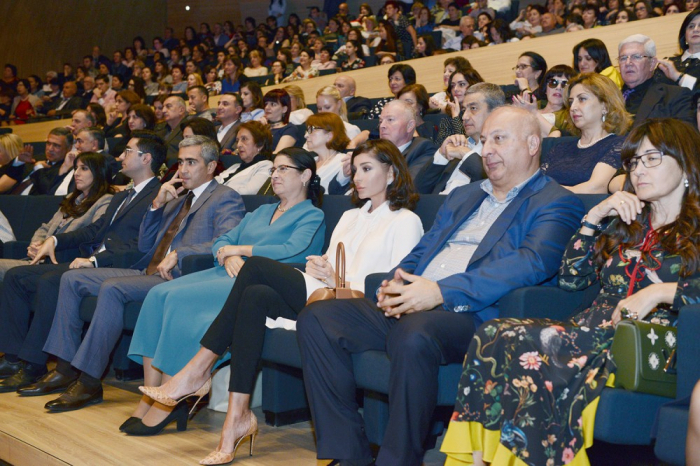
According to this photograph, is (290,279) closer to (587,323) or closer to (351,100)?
(587,323)

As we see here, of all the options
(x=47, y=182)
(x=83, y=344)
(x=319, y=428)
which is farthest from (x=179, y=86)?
(x=319, y=428)

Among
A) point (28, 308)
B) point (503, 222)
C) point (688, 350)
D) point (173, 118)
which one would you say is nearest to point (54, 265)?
point (28, 308)

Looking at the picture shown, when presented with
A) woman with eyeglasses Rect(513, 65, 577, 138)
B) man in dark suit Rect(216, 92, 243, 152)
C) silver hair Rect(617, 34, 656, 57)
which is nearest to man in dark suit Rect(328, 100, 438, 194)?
woman with eyeglasses Rect(513, 65, 577, 138)

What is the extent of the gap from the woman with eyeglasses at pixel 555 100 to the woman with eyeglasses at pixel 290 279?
3.64 feet

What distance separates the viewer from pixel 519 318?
1748mm

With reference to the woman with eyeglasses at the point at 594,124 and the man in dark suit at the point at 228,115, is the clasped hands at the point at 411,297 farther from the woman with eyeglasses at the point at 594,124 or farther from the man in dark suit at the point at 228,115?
the man in dark suit at the point at 228,115

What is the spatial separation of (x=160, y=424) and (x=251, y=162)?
1832 millimetres

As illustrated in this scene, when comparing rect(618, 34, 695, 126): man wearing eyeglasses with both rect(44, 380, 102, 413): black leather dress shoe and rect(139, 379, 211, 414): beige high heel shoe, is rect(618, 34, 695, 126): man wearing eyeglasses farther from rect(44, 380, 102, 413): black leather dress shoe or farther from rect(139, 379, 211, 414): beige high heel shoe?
rect(44, 380, 102, 413): black leather dress shoe

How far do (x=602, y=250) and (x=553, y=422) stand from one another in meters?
0.51

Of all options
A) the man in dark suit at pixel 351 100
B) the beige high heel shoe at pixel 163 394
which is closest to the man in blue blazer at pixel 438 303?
the beige high heel shoe at pixel 163 394

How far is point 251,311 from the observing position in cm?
214

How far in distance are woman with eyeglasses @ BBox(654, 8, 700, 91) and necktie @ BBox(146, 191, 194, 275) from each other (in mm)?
2088

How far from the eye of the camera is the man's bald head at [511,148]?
6.82 feet

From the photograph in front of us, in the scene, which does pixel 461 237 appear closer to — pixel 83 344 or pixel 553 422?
pixel 553 422
